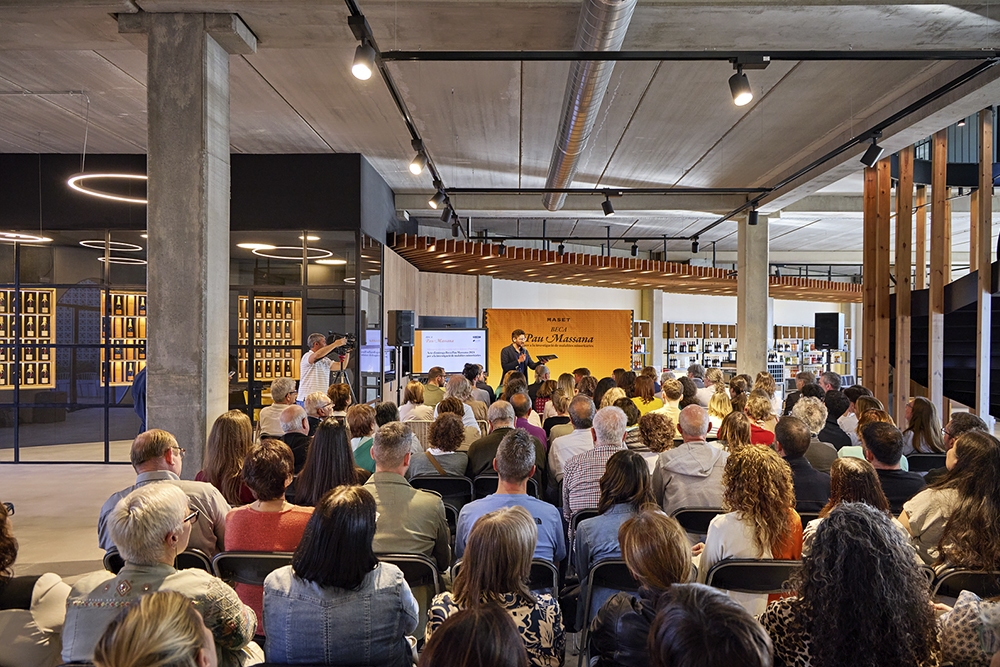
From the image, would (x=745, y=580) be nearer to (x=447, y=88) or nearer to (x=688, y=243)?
(x=447, y=88)

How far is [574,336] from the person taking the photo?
563 inches

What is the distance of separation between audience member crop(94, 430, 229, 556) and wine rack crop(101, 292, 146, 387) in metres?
6.16

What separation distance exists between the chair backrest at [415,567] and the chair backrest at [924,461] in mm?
3533

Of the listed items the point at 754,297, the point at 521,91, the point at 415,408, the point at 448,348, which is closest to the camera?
the point at 415,408

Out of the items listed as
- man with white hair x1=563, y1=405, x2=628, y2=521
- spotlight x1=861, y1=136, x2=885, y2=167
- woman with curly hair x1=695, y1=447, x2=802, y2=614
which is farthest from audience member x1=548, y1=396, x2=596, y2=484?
spotlight x1=861, y1=136, x2=885, y2=167

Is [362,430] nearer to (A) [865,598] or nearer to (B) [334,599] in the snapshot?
(B) [334,599]

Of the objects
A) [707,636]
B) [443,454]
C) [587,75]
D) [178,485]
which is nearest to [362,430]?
[443,454]

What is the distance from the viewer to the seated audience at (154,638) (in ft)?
3.77

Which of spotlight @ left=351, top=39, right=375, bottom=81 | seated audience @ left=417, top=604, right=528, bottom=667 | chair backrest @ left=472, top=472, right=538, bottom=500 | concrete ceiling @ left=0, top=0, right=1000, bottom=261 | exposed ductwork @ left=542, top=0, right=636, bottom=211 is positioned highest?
concrete ceiling @ left=0, top=0, right=1000, bottom=261

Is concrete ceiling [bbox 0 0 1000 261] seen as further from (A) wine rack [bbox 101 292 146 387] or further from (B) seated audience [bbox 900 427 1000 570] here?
(B) seated audience [bbox 900 427 1000 570]

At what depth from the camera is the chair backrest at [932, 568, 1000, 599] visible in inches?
87.8

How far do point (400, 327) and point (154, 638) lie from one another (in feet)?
28.7

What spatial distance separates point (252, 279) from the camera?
8.36 meters

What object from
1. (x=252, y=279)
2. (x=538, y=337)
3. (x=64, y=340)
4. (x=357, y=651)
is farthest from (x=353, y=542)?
(x=538, y=337)
